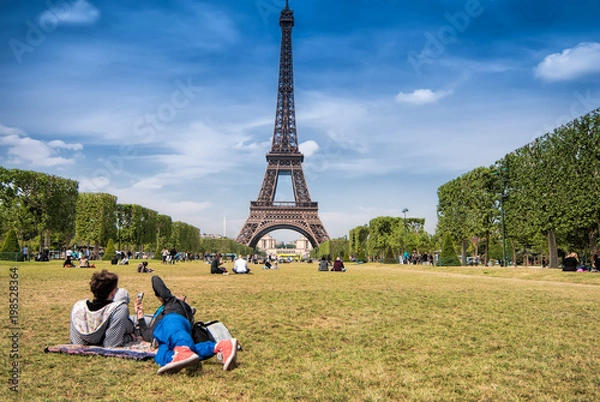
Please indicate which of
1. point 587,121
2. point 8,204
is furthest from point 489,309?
point 8,204

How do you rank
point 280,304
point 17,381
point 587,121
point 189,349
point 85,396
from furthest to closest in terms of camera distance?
point 587,121
point 280,304
point 189,349
point 17,381
point 85,396

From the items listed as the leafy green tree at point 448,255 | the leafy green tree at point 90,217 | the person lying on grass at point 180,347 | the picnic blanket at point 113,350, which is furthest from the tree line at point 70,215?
the person lying on grass at point 180,347

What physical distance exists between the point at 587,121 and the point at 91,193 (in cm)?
4666

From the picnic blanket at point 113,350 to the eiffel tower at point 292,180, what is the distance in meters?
74.8

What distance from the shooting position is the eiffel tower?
85.1 meters

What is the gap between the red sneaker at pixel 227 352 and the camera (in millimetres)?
5121

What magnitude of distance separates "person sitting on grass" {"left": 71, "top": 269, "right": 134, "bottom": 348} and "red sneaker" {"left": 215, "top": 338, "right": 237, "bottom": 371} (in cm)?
143

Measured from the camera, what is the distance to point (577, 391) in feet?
14.5

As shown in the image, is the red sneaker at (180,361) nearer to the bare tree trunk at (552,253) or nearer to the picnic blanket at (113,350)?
the picnic blanket at (113,350)

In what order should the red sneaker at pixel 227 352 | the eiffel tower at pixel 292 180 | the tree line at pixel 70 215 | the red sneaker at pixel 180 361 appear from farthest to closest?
the eiffel tower at pixel 292 180 < the tree line at pixel 70 215 < the red sneaker at pixel 227 352 < the red sneaker at pixel 180 361

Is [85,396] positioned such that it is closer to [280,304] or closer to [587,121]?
[280,304]

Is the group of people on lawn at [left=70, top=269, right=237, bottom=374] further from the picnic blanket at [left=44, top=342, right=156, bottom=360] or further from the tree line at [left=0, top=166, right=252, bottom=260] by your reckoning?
the tree line at [left=0, top=166, right=252, bottom=260]

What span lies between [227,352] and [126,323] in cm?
162

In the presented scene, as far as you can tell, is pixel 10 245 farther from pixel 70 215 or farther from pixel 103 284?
pixel 103 284
